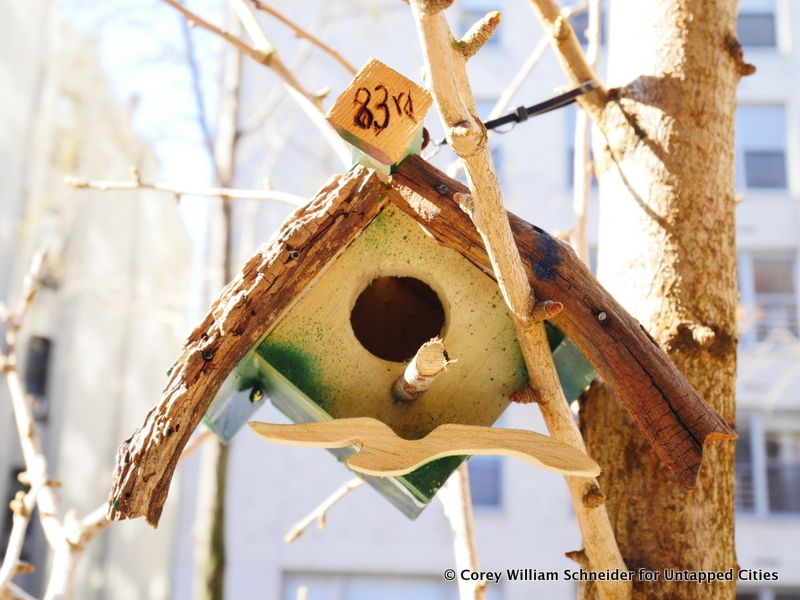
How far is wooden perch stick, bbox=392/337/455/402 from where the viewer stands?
128cm

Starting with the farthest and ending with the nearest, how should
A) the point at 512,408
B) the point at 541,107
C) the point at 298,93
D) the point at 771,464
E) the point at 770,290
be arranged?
the point at 770,290 → the point at 771,464 → the point at 512,408 → the point at 298,93 → the point at 541,107

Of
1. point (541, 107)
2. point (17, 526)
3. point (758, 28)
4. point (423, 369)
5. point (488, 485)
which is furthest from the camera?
point (758, 28)

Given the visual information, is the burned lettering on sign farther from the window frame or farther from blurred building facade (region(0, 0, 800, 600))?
the window frame

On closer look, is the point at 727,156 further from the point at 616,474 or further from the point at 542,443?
the point at 542,443

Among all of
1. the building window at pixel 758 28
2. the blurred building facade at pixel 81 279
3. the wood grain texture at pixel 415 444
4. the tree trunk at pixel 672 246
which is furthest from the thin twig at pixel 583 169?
the building window at pixel 758 28

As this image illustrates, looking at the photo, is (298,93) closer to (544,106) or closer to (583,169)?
(544,106)

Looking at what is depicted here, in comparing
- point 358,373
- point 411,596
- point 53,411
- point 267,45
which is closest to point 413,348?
point 358,373

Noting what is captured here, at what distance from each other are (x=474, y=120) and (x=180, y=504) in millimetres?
7869

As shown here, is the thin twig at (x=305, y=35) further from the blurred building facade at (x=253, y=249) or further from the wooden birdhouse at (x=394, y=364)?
the blurred building facade at (x=253, y=249)

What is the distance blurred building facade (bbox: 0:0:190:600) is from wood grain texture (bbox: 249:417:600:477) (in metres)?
7.55

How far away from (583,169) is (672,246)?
510mm

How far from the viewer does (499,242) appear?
1204mm

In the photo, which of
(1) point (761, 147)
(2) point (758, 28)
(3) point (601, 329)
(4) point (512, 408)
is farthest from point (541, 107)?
(2) point (758, 28)

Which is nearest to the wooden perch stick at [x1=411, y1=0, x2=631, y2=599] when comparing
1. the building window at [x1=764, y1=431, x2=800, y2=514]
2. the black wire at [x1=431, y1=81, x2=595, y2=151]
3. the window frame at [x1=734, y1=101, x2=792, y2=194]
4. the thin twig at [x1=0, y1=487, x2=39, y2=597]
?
the black wire at [x1=431, y1=81, x2=595, y2=151]
